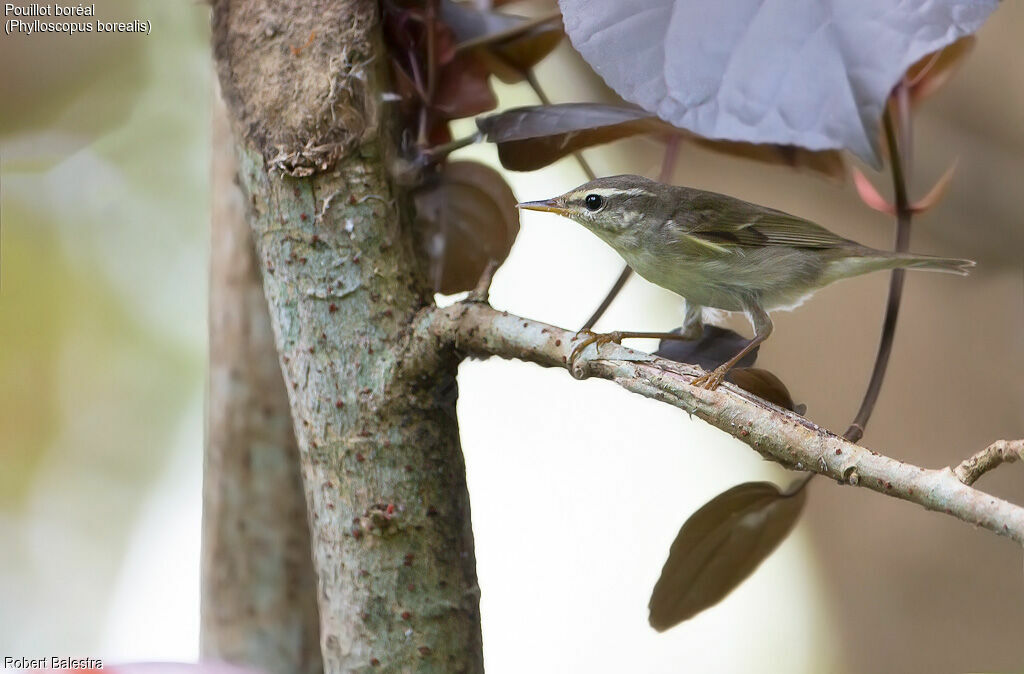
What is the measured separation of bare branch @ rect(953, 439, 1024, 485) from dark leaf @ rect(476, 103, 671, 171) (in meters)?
0.57

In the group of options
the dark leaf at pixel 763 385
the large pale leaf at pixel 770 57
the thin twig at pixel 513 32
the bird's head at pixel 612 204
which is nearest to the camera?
the large pale leaf at pixel 770 57

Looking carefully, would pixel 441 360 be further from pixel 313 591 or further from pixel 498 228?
pixel 313 591

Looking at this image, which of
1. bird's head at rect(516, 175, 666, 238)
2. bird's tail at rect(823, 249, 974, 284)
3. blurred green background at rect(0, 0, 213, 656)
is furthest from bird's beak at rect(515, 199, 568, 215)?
blurred green background at rect(0, 0, 213, 656)

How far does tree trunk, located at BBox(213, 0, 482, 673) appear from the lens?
1016mm

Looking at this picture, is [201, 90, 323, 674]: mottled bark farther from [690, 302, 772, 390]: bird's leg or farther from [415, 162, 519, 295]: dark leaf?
[690, 302, 772, 390]: bird's leg

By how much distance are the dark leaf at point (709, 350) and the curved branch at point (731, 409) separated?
291mm

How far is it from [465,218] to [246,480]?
1.65ft

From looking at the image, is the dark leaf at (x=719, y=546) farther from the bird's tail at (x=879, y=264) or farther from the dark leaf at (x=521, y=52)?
the dark leaf at (x=521, y=52)

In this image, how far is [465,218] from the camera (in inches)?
48.3

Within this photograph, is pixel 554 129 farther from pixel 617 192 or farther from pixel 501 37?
pixel 617 192

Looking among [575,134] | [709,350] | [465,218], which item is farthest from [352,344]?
[709,350]

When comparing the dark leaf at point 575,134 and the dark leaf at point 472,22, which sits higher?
the dark leaf at point 472,22

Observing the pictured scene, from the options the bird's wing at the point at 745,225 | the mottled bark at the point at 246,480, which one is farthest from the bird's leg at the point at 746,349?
the mottled bark at the point at 246,480

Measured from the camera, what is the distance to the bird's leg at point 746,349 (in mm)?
829
